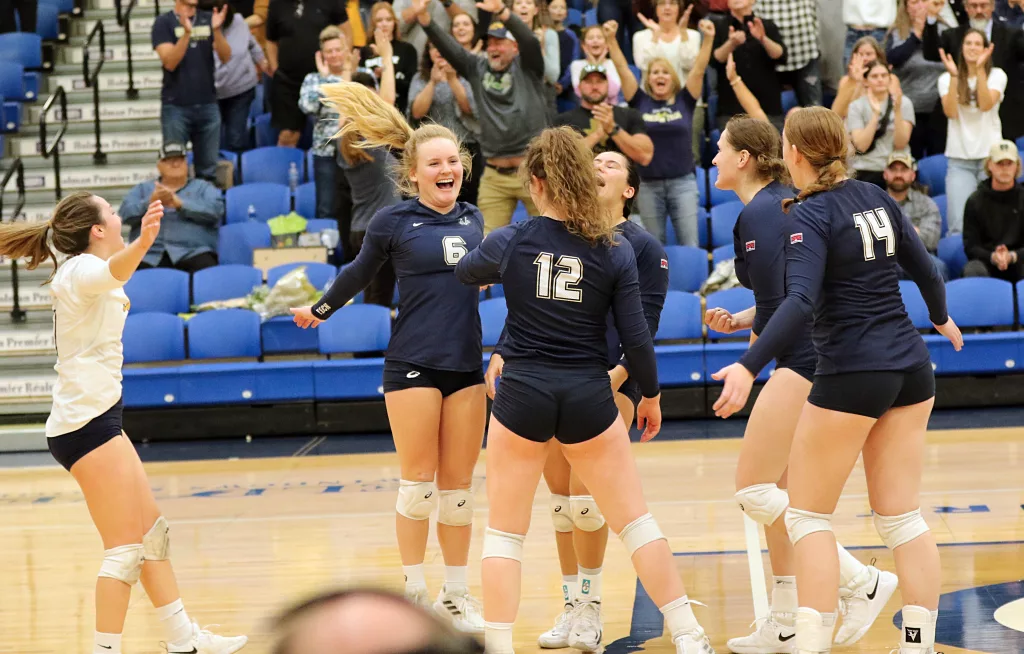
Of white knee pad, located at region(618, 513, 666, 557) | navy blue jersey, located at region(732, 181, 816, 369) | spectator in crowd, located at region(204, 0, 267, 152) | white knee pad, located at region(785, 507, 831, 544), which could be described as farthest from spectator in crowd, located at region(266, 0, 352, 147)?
white knee pad, located at region(785, 507, 831, 544)

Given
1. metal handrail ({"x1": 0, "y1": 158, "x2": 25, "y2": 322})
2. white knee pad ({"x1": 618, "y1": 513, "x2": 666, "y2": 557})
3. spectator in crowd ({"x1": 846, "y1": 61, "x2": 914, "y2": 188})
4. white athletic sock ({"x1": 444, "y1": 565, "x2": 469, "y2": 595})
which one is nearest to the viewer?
white knee pad ({"x1": 618, "y1": 513, "x2": 666, "y2": 557})

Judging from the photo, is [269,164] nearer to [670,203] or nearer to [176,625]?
[670,203]

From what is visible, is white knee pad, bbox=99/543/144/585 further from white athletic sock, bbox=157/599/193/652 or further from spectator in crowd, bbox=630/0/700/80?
spectator in crowd, bbox=630/0/700/80

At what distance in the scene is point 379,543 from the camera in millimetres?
5766

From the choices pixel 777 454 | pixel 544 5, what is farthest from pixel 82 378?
pixel 544 5

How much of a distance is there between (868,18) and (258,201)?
226 inches

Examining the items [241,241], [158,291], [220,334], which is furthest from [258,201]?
[220,334]

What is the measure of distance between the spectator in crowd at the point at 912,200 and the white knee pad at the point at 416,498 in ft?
20.8

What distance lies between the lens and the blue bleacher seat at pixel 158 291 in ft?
31.0

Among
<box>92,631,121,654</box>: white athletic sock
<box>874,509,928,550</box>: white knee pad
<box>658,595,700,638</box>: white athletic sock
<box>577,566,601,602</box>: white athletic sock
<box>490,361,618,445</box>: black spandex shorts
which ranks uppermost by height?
<box>490,361,618,445</box>: black spandex shorts

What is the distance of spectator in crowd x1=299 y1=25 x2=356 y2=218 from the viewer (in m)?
9.66

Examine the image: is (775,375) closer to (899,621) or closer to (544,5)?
(899,621)

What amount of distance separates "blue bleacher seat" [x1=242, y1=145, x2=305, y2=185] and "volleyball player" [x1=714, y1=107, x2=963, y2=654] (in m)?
7.88

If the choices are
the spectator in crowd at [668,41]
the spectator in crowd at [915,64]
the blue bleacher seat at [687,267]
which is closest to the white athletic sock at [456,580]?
the blue bleacher seat at [687,267]
